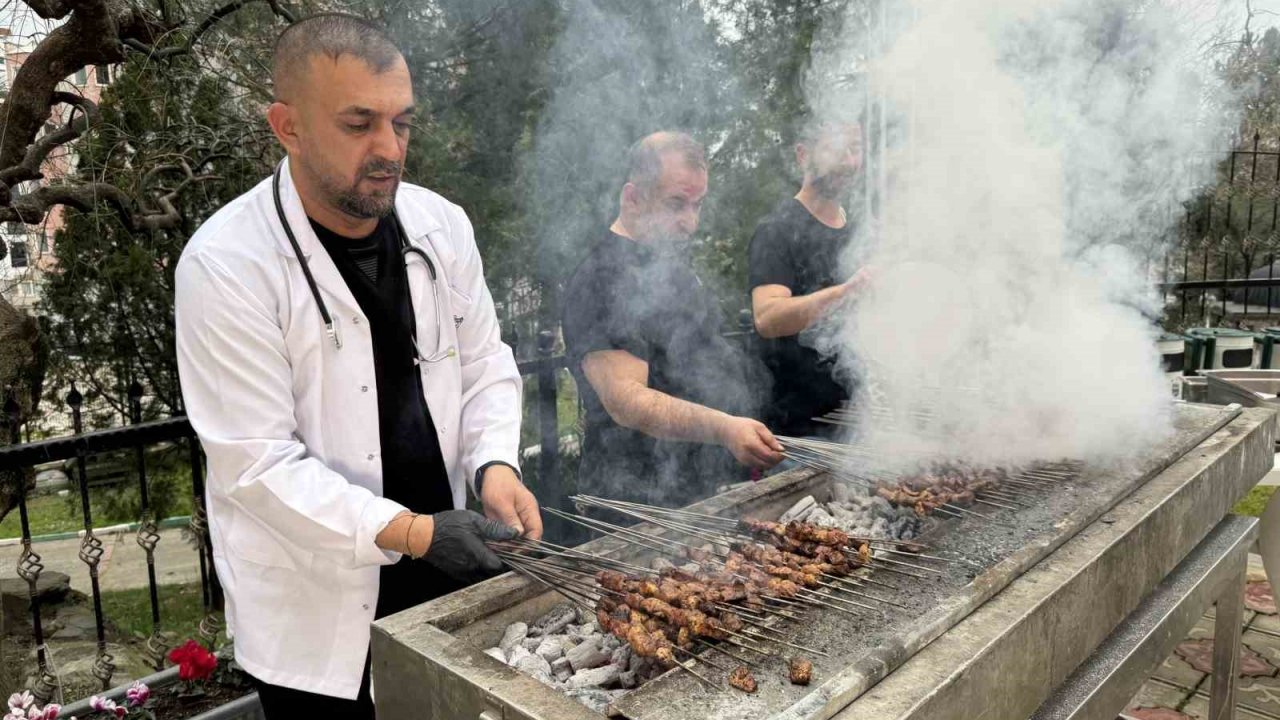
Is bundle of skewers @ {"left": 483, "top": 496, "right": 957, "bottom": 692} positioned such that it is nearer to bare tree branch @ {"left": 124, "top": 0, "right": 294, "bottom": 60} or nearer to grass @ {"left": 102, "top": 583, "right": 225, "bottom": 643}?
bare tree branch @ {"left": 124, "top": 0, "right": 294, "bottom": 60}

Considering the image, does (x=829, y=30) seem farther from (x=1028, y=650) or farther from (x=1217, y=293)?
(x=1217, y=293)

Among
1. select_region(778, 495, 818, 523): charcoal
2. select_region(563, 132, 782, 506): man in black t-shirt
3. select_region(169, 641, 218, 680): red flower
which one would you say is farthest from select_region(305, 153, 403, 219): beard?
select_region(169, 641, 218, 680): red flower

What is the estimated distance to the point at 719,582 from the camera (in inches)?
87.0

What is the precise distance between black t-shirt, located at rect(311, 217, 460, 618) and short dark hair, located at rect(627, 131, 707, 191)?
119cm

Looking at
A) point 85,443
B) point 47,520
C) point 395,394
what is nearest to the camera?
point 395,394

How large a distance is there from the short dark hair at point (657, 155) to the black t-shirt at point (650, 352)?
265 mm

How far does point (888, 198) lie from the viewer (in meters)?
3.81

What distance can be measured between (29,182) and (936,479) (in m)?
4.59

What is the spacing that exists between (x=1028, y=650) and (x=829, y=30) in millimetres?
4191

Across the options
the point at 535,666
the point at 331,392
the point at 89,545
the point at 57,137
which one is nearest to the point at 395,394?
the point at 331,392

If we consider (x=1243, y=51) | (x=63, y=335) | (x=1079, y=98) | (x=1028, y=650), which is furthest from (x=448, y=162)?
(x=1243, y=51)

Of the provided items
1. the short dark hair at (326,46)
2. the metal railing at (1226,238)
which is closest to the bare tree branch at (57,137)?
the short dark hair at (326,46)

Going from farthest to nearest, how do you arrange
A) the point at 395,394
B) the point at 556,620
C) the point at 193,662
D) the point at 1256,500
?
the point at 1256,500 → the point at 193,662 → the point at 395,394 → the point at 556,620

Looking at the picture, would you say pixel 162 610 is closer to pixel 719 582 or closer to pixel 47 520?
pixel 47 520
